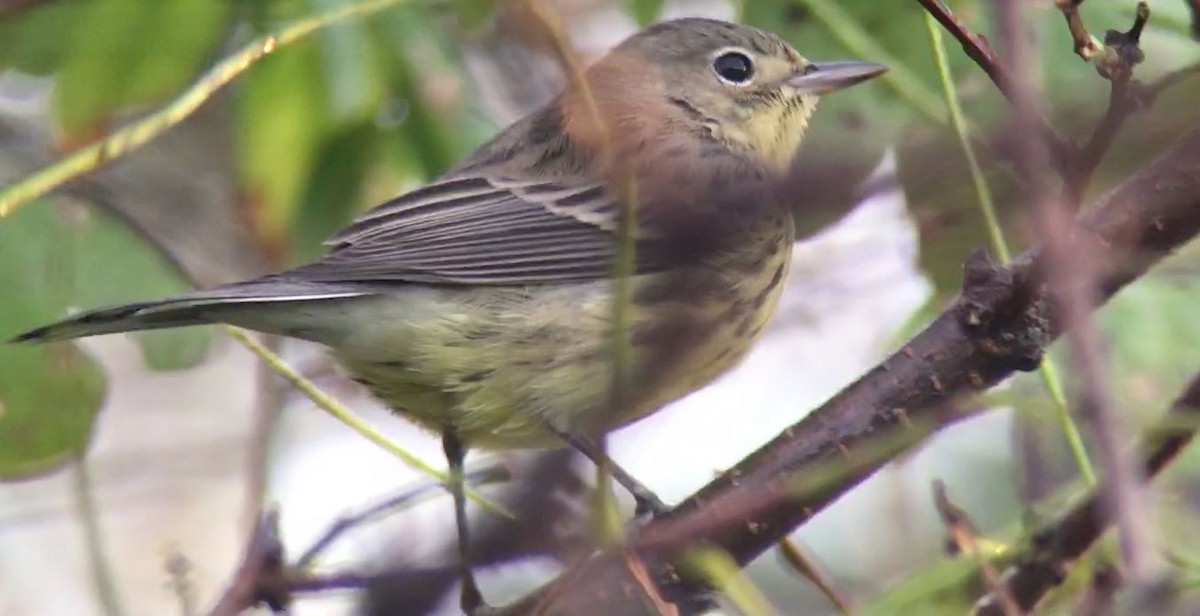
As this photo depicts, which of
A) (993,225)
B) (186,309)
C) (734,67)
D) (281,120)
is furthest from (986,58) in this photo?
(734,67)

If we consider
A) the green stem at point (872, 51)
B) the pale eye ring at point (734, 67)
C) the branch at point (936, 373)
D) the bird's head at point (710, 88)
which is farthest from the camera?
the pale eye ring at point (734, 67)

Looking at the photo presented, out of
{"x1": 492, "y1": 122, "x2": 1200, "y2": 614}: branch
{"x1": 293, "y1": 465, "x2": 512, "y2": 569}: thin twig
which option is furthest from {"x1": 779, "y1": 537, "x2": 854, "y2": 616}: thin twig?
{"x1": 293, "y1": 465, "x2": 512, "y2": 569}: thin twig

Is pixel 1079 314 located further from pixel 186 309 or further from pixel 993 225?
pixel 186 309

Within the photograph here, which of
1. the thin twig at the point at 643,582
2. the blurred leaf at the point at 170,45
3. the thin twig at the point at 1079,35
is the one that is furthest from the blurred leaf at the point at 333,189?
the thin twig at the point at 1079,35

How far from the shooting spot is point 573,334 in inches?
115

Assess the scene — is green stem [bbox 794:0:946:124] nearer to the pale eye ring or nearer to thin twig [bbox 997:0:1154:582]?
the pale eye ring

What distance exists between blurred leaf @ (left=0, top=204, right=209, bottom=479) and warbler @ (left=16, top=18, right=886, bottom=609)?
0.24ft

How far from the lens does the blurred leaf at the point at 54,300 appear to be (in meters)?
2.27

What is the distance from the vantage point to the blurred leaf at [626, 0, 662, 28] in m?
2.69

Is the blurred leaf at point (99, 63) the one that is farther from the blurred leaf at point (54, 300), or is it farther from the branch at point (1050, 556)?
the branch at point (1050, 556)

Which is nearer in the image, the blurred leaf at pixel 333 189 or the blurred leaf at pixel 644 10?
the blurred leaf at pixel 644 10

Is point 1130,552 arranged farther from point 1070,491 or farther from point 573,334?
point 573,334

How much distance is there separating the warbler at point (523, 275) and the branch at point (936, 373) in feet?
0.86

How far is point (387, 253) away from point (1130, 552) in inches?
91.9
